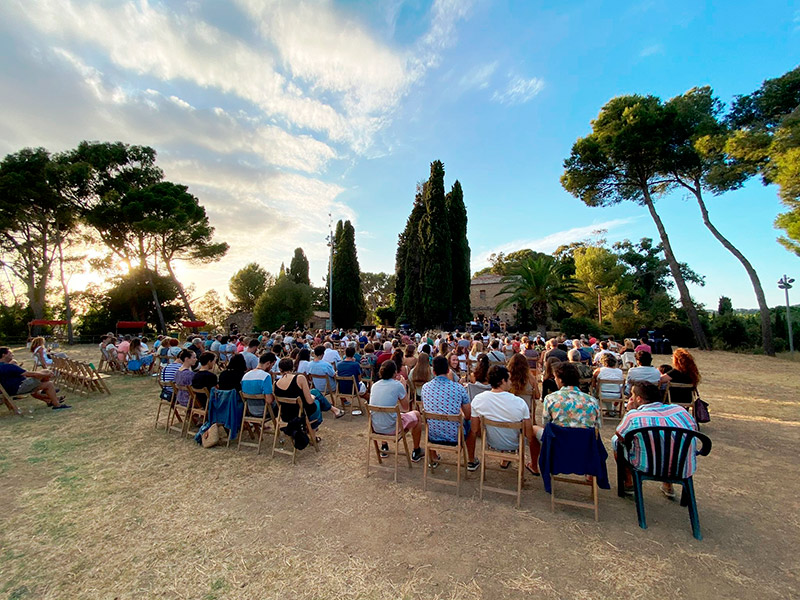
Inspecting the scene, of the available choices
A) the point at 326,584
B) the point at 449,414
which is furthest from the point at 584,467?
the point at 326,584

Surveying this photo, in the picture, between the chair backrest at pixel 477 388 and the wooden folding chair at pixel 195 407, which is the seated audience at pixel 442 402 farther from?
the wooden folding chair at pixel 195 407

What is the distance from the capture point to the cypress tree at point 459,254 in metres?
30.0

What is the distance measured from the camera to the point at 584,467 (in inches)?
121

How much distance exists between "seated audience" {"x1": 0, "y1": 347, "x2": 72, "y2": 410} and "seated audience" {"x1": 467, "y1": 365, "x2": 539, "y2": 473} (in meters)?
8.27

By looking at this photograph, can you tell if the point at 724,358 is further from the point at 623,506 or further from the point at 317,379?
the point at 317,379

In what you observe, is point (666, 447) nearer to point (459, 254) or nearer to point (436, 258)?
point (436, 258)

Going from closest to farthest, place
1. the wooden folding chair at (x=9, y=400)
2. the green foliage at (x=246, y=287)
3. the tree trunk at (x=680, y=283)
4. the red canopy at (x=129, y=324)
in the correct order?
the wooden folding chair at (x=9, y=400) → the tree trunk at (x=680, y=283) → the red canopy at (x=129, y=324) → the green foliage at (x=246, y=287)

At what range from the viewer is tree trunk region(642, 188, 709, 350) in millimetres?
18219

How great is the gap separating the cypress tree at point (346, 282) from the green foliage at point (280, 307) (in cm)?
542

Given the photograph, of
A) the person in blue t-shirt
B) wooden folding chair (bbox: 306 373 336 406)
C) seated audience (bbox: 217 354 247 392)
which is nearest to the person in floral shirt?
the person in blue t-shirt

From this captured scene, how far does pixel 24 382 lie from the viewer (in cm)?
673

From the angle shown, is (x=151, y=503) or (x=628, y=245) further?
(x=628, y=245)

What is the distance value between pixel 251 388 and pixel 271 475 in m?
1.20

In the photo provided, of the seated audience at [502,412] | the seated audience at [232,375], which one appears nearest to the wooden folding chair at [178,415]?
the seated audience at [232,375]
